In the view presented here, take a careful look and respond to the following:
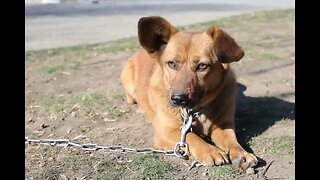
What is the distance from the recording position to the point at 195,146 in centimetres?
374

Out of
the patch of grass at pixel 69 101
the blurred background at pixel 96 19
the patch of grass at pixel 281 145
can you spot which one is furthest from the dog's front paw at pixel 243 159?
the blurred background at pixel 96 19

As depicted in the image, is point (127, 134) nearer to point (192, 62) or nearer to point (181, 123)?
point (181, 123)

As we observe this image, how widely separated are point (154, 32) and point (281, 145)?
1.45 meters

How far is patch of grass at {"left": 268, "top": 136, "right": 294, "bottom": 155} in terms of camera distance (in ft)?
12.7

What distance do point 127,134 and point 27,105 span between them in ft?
5.47

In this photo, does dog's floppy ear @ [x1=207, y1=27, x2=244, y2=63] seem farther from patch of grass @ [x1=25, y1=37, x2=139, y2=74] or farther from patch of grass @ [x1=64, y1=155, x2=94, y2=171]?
patch of grass @ [x1=25, y1=37, x2=139, y2=74]

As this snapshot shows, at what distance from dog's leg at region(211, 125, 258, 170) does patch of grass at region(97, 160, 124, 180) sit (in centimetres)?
85

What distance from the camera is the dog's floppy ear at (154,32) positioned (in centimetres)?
404

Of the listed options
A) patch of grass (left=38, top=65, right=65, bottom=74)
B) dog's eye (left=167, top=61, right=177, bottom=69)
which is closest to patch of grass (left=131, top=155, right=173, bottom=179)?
dog's eye (left=167, top=61, right=177, bottom=69)

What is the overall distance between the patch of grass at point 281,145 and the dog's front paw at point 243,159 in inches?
15.0

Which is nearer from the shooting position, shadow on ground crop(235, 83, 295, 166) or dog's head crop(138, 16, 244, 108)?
dog's head crop(138, 16, 244, 108)

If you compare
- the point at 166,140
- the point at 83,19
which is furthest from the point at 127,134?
the point at 83,19

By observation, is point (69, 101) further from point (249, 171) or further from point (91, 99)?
point (249, 171)

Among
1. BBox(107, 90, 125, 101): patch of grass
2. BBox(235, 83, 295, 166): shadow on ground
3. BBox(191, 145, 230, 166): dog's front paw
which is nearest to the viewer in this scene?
BBox(191, 145, 230, 166): dog's front paw
